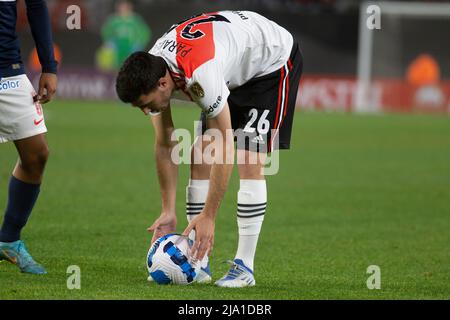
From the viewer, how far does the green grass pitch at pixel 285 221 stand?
553 centimetres

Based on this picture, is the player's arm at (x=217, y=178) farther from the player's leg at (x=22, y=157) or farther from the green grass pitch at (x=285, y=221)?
the player's leg at (x=22, y=157)

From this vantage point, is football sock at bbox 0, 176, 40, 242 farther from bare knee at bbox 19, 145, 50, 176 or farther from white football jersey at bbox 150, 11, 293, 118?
white football jersey at bbox 150, 11, 293, 118

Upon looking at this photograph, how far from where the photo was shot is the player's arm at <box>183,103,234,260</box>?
5.06 metres

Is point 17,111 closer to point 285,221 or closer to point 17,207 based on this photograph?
point 17,207

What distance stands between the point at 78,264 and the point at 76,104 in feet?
58.8

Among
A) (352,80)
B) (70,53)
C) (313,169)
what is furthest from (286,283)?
(70,53)

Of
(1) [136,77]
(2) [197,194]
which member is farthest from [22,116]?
(2) [197,194]

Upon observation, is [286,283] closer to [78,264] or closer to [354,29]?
[78,264]

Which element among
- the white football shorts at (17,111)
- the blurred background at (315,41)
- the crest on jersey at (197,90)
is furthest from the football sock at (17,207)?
the blurred background at (315,41)

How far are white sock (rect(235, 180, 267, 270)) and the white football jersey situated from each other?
616 millimetres

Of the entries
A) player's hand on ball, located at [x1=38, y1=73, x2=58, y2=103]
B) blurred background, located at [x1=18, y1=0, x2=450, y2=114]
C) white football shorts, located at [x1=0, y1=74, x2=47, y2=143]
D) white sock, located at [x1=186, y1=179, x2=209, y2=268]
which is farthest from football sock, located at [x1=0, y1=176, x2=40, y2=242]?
blurred background, located at [x1=18, y1=0, x2=450, y2=114]

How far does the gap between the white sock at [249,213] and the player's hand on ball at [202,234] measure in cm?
53

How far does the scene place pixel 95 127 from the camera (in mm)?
17641

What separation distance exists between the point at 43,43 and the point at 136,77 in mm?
1250
